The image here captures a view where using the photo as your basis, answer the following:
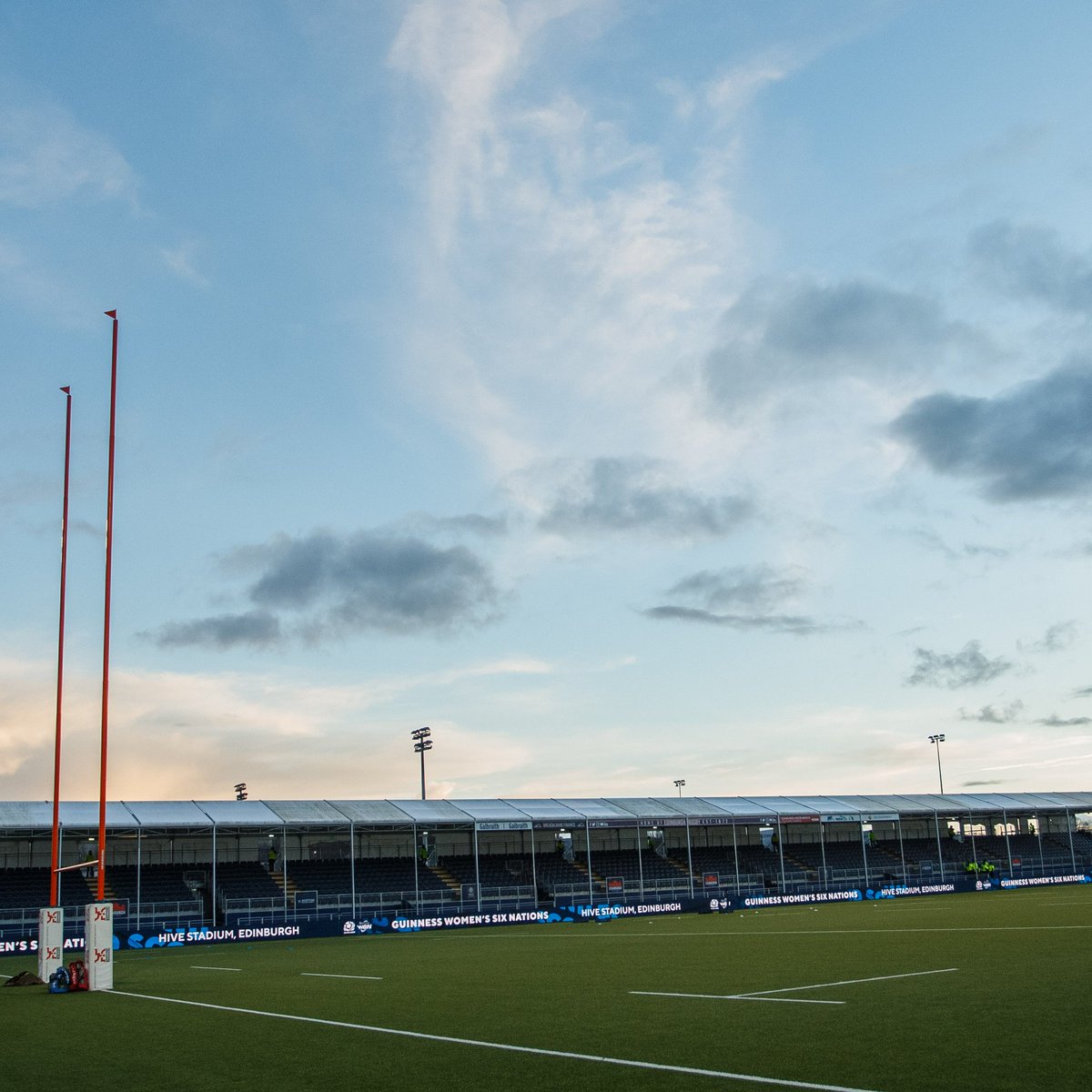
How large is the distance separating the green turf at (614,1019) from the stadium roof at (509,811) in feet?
72.2

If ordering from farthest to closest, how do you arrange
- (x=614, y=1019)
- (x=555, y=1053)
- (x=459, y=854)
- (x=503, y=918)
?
1. (x=459, y=854)
2. (x=503, y=918)
3. (x=614, y=1019)
4. (x=555, y=1053)

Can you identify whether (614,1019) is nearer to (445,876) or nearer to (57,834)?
(57,834)

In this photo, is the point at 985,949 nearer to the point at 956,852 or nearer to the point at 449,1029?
the point at 449,1029

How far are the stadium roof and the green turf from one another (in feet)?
72.2

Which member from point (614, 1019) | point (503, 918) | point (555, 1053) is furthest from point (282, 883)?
point (555, 1053)

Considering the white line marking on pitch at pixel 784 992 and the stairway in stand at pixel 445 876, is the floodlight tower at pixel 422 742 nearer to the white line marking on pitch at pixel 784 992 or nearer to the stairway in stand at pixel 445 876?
the stairway in stand at pixel 445 876

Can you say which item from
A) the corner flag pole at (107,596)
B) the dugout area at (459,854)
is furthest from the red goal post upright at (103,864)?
the dugout area at (459,854)

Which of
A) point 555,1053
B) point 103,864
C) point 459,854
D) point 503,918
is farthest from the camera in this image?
point 459,854

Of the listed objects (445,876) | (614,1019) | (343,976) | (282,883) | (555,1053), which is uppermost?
(555,1053)

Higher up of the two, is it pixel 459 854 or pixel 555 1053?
pixel 555 1053

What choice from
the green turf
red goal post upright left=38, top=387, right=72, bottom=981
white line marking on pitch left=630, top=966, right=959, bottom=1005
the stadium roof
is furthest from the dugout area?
white line marking on pitch left=630, top=966, right=959, bottom=1005

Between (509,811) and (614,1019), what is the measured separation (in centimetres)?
4505

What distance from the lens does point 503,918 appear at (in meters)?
50.0

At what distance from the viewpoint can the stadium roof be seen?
47.9 meters
